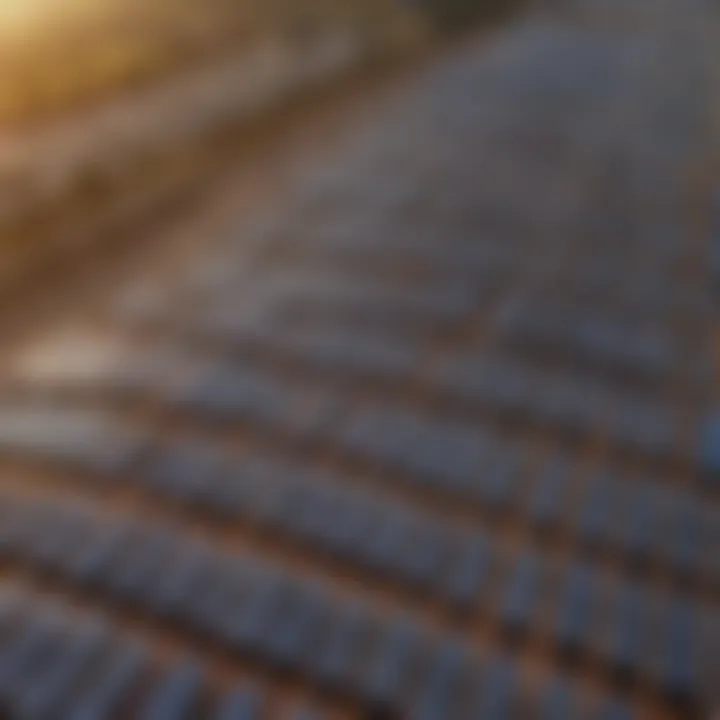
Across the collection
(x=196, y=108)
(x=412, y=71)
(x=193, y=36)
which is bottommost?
(x=196, y=108)

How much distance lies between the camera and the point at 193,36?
1.12 metres

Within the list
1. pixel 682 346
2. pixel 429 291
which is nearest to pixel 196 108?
pixel 429 291

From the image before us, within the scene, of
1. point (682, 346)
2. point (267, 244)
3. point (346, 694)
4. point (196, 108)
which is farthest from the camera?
point (196, 108)

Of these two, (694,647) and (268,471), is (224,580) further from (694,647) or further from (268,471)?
(694,647)

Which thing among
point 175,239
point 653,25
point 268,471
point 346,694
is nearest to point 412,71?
point 653,25

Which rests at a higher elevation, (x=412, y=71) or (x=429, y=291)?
(x=412, y=71)

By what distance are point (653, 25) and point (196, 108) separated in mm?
630

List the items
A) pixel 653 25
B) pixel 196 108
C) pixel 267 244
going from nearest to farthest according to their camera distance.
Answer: pixel 267 244 → pixel 196 108 → pixel 653 25

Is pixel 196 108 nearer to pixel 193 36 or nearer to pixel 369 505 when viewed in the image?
pixel 193 36

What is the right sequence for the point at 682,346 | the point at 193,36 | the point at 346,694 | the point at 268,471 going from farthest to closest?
the point at 193,36
the point at 682,346
the point at 268,471
the point at 346,694

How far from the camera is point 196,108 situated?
999mm

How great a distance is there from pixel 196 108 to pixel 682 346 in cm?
54

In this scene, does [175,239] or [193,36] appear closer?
[175,239]

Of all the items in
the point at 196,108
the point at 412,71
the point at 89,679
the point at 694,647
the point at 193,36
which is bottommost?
the point at 89,679
